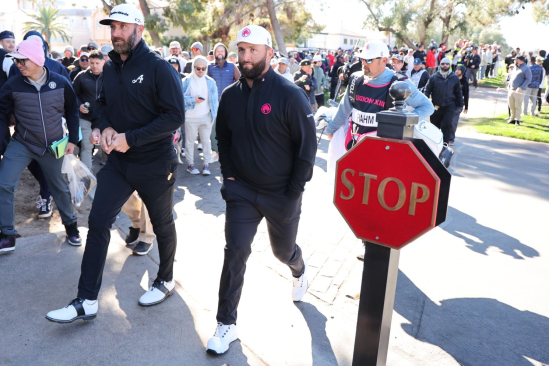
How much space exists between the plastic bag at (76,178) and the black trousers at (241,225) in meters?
A: 2.02

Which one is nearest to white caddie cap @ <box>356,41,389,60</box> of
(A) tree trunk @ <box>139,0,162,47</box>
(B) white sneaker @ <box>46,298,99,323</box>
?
(B) white sneaker @ <box>46,298,99,323</box>

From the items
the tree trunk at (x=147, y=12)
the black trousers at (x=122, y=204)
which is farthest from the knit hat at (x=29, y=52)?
the tree trunk at (x=147, y=12)

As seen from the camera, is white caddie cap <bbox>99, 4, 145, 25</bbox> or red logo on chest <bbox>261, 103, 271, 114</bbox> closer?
red logo on chest <bbox>261, 103, 271, 114</bbox>

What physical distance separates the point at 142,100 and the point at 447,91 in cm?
799

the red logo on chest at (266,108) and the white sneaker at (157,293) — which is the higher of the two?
the red logo on chest at (266,108)

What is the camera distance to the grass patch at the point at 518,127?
40.2 ft

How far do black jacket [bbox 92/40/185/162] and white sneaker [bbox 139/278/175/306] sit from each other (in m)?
1.02

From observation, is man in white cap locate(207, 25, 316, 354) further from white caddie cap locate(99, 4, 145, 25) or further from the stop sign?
the stop sign

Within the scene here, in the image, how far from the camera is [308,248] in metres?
5.19

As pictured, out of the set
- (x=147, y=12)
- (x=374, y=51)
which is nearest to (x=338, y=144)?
(x=374, y=51)

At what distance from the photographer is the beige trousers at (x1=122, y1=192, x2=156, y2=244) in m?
4.67

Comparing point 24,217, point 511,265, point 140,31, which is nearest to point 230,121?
point 140,31

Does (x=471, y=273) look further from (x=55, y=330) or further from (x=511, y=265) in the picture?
(x=55, y=330)

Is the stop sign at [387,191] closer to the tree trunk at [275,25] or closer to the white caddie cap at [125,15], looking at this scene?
the white caddie cap at [125,15]
